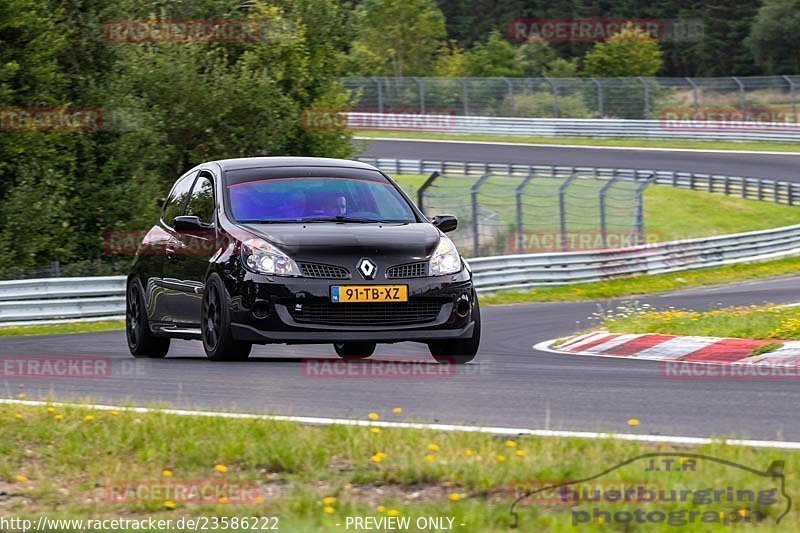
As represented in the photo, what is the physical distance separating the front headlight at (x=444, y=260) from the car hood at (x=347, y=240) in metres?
0.05

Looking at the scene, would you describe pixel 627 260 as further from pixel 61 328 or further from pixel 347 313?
pixel 347 313

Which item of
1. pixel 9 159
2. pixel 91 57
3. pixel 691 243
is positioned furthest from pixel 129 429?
pixel 691 243

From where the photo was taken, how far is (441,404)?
779cm

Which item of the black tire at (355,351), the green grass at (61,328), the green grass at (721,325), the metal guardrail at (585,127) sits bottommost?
the metal guardrail at (585,127)

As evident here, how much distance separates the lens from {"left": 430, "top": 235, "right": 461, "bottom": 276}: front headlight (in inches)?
391

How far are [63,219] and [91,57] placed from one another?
3.18 metres

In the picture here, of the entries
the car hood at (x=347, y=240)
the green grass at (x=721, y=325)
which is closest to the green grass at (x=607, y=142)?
the green grass at (x=721, y=325)

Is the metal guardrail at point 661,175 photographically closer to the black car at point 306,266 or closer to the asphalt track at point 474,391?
the black car at point 306,266

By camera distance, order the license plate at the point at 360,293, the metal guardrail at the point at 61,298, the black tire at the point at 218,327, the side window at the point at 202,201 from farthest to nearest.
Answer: the metal guardrail at the point at 61,298 < the side window at the point at 202,201 < the black tire at the point at 218,327 < the license plate at the point at 360,293

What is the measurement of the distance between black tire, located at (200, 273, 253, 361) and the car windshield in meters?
0.65

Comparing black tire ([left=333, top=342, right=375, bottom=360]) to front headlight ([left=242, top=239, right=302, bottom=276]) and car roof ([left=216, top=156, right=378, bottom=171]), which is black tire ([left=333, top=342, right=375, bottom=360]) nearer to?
car roof ([left=216, top=156, right=378, bottom=171])

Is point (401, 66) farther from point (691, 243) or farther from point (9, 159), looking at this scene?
point (9, 159)

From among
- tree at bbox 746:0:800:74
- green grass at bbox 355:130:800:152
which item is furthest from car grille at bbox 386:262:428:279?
tree at bbox 746:0:800:74

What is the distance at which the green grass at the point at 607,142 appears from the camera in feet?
171
